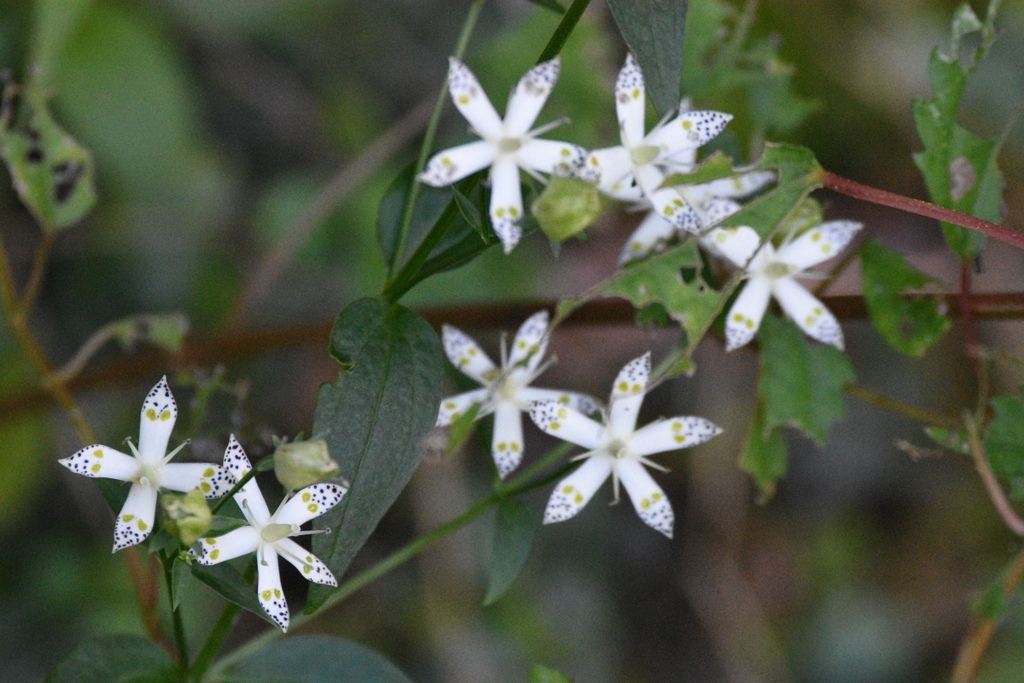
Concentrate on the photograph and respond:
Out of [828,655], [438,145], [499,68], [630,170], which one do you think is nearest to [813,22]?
[499,68]

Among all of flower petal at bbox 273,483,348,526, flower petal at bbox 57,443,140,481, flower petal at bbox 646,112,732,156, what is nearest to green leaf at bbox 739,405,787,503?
flower petal at bbox 646,112,732,156

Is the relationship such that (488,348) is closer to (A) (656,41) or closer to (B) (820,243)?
(B) (820,243)

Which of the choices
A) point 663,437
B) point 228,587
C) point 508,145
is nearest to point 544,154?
point 508,145

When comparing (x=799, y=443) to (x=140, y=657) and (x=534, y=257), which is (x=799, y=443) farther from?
(x=140, y=657)

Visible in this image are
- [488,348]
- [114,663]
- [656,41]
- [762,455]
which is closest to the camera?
[656,41]

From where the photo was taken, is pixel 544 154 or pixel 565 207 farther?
pixel 544 154

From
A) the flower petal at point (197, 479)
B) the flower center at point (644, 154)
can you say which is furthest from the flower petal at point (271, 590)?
the flower center at point (644, 154)

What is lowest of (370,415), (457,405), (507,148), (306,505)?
(306,505)

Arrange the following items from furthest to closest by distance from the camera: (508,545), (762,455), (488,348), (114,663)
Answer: (488,348) < (762,455) < (508,545) < (114,663)
